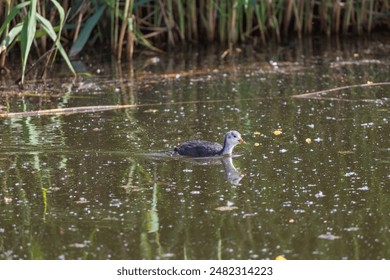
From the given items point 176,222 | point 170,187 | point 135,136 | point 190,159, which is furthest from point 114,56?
point 176,222

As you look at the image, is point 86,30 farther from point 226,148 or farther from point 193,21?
point 226,148

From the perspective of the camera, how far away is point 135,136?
8.15 metres

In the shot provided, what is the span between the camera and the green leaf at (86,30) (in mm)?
11477

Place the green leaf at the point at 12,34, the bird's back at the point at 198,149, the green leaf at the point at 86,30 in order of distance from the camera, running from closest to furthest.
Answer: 1. the bird's back at the point at 198,149
2. the green leaf at the point at 12,34
3. the green leaf at the point at 86,30

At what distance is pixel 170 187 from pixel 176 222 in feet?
2.42

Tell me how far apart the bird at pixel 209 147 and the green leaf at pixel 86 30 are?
4306 millimetres

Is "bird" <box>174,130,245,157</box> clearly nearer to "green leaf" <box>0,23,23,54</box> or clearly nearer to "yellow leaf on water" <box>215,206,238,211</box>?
"yellow leaf on water" <box>215,206,238,211</box>

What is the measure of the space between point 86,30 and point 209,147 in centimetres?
455

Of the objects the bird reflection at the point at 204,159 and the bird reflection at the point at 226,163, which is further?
the bird reflection at the point at 204,159

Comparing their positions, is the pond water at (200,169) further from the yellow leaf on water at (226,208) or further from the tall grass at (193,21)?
the tall grass at (193,21)

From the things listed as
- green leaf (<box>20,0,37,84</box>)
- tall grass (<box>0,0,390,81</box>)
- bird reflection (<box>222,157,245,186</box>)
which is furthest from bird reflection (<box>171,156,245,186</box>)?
tall grass (<box>0,0,390,81</box>)

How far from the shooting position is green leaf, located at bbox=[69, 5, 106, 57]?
11477 millimetres

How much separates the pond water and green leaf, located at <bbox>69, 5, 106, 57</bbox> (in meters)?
0.53

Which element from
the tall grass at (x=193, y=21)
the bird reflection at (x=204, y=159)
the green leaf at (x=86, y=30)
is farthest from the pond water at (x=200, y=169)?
the tall grass at (x=193, y=21)
